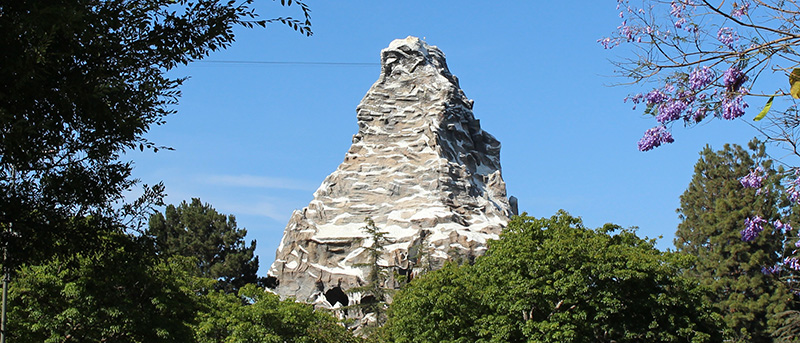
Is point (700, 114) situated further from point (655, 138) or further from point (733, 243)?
point (733, 243)

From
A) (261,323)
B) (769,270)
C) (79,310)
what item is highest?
(769,270)

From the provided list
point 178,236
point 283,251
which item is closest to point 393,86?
point 283,251

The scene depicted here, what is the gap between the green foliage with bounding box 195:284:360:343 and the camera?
123ft

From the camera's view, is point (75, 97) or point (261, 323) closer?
point (75, 97)

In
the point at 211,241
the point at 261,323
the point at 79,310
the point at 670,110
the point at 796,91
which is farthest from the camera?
the point at 211,241

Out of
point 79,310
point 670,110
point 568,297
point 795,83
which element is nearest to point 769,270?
point 568,297

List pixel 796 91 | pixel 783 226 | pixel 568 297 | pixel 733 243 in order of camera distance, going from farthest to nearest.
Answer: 1. pixel 733 243
2. pixel 568 297
3. pixel 783 226
4. pixel 796 91

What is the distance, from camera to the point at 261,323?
3816 centimetres

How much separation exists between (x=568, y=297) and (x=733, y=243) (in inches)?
941

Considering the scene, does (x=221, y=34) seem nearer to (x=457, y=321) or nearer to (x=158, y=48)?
(x=158, y=48)

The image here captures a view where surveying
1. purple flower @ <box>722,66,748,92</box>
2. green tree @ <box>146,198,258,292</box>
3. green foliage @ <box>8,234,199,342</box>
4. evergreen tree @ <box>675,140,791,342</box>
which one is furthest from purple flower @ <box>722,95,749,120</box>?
green tree @ <box>146,198,258,292</box>

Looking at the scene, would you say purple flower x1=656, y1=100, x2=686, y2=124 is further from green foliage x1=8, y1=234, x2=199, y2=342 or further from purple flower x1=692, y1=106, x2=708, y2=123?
green foliage x1=8, y1=234, x2=199, y2=342

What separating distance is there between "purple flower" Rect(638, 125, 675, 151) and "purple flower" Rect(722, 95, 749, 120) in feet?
2.68

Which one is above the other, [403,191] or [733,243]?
[403,191]
